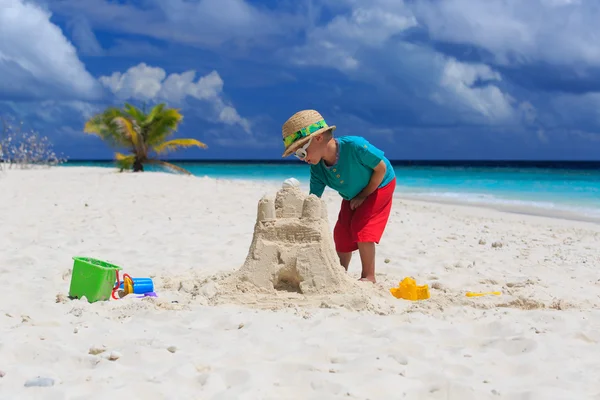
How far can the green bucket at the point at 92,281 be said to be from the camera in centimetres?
370

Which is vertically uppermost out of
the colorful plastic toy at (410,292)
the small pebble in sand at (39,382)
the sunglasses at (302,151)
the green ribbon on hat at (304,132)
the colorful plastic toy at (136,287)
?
the green ribbon on hat at (304,132)

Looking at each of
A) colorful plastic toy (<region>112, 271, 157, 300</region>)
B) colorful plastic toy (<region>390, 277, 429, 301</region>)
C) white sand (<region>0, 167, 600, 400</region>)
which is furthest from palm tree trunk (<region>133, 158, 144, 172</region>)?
colorful plastic toy (<region>390, 277, 429, 301</region>)

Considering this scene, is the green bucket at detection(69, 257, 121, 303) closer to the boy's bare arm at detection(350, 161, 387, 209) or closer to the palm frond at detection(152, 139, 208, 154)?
the boy's bare arm at detection(350, 161, 387, 209)

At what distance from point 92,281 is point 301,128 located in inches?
65.1

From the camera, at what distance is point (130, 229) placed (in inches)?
260

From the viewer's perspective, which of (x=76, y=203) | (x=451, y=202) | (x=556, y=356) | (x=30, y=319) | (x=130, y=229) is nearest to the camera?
(x=556, y=356)

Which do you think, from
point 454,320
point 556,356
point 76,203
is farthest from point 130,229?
point 556,356

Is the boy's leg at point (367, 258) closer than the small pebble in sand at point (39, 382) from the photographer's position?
No

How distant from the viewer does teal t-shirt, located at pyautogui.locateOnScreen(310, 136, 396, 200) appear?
4.08 m

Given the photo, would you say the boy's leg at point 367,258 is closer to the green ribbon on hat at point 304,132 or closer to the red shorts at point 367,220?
the red shorts at point 367,220

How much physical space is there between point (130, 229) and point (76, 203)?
2383mm

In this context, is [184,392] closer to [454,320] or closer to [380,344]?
[380,344]

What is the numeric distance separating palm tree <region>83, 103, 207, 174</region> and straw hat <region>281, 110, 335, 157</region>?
1315cm

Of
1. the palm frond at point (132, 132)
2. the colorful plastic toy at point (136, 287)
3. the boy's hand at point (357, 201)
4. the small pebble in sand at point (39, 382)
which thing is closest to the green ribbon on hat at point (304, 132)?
the boy's hand at point (357, 201)
